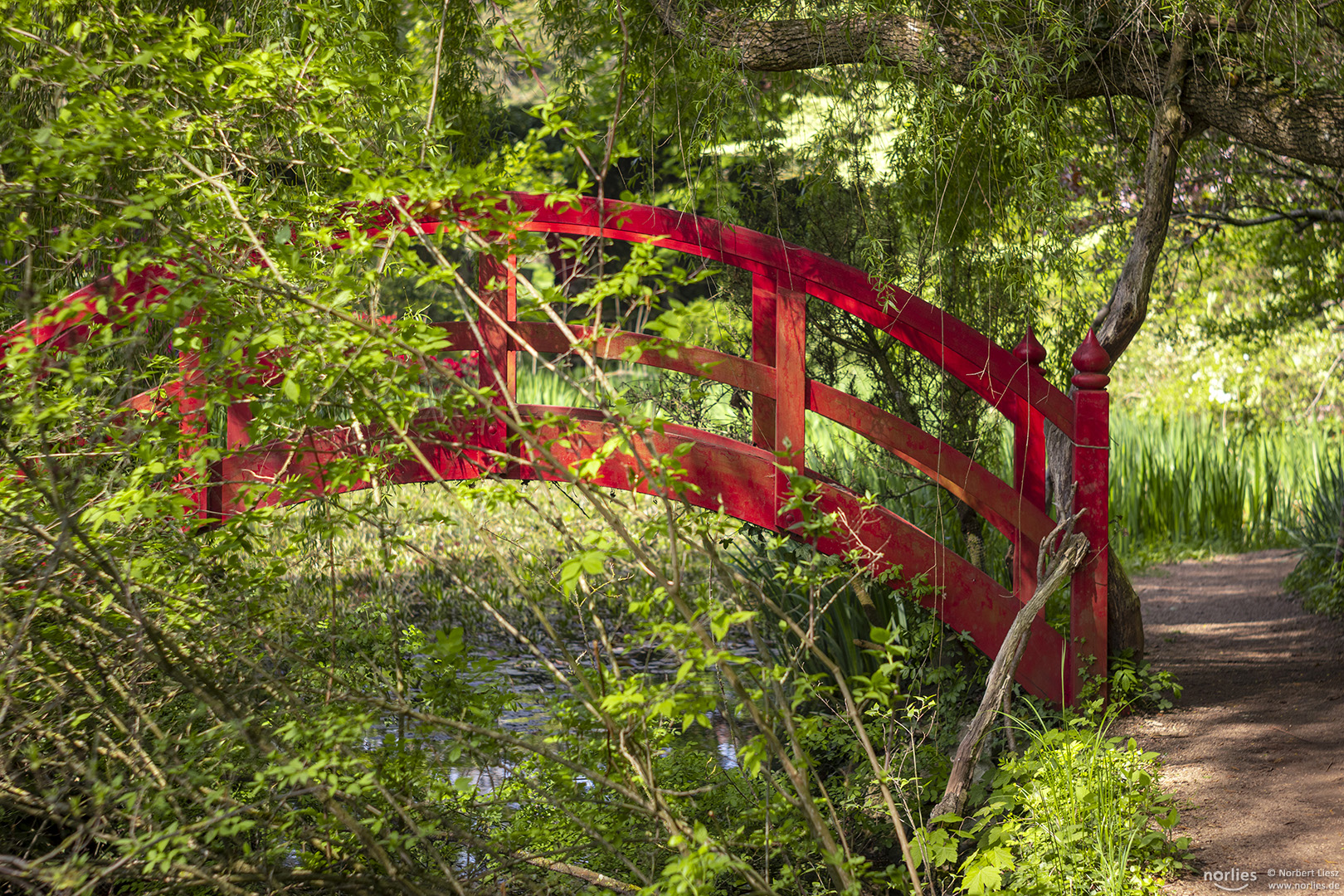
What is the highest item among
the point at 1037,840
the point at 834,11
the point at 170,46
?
the point at 834,11

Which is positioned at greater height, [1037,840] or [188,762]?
[188,762]

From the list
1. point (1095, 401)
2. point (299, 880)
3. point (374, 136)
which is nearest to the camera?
point (299, 880)

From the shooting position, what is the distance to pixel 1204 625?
16.3 ft

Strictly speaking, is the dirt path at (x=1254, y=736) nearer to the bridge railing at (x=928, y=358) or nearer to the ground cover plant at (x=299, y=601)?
the ground cover plant at (x=299, y=601)

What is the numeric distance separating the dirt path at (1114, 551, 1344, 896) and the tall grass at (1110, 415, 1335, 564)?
127 cm

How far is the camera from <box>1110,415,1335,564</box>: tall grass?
6.73 m

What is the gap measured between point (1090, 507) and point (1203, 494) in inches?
153

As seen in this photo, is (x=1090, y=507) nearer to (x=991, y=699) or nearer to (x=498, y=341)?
(x=991, y=699)

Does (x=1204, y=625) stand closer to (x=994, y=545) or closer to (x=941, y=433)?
(x=994, y=545)

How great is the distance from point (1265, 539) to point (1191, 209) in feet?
8.21

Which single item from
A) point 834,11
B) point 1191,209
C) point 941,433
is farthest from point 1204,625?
point 834,11

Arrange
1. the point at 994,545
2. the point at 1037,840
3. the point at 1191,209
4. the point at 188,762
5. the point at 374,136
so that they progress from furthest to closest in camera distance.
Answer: the point at 1191,209, the point at 994,545, the point at 374,136, the point at 1037,840, the point at 188,762

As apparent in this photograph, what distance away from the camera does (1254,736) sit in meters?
3.37

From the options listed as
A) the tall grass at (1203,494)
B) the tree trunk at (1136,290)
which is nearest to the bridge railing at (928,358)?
the tree trunk at (1136,290)
